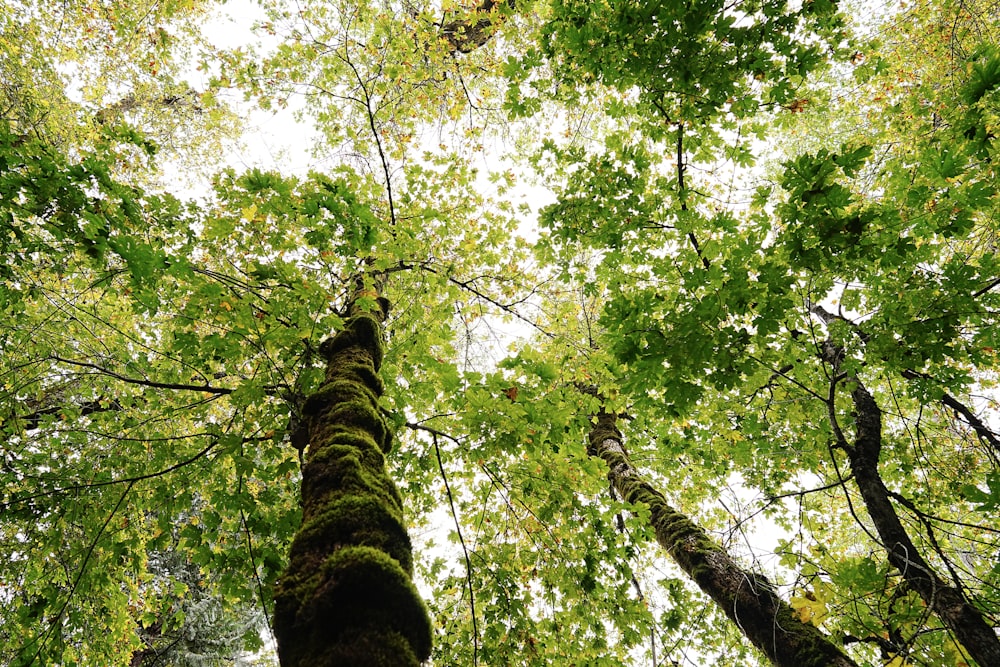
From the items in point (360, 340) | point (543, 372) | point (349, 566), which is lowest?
point (349, 566)

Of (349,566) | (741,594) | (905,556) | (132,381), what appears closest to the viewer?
(349,566)

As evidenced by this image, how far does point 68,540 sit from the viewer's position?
3.94 m

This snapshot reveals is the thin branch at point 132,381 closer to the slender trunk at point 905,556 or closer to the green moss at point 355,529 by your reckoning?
the green moss at point 355,529

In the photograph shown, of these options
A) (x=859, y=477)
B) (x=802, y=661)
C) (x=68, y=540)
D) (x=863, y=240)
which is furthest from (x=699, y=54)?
(x=68, y=540)

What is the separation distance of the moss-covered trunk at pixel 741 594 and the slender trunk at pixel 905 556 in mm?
807

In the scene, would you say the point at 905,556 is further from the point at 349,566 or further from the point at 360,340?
the point at 360,340

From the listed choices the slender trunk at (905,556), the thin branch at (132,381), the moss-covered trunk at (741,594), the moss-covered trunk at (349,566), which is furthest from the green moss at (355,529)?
the slender trunk at (905,556)

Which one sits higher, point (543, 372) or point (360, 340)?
point (360, 340)

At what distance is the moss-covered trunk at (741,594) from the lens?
3.39 m

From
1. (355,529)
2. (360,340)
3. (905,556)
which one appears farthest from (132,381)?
(905,556)

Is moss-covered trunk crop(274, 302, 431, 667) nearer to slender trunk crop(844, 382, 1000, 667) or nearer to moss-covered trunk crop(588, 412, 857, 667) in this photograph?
moss-covered trunk crop(588, 412, 857, 667)

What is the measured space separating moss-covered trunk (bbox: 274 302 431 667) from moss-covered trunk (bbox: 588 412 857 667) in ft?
6.43

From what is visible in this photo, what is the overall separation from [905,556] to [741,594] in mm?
1373

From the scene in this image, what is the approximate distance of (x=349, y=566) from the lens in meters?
1.80
